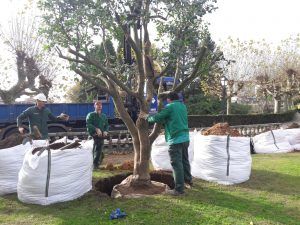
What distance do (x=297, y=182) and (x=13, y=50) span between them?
18.7 metres

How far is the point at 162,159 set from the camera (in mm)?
7566

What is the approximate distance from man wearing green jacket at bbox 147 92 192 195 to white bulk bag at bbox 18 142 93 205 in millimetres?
1288

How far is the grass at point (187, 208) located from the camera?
4.57 metres

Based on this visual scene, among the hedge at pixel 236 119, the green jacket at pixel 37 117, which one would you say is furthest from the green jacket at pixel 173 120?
the hedge at pixel 236 119

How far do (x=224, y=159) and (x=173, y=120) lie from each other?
157 cm

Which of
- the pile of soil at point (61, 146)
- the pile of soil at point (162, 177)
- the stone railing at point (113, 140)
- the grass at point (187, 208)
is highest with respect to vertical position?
the pile of soil at point (61, 146)

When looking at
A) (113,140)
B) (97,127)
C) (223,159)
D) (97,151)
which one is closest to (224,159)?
(223,159)

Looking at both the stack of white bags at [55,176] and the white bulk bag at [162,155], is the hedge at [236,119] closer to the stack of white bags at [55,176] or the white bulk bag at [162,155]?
the white bulk bag at [162,155]

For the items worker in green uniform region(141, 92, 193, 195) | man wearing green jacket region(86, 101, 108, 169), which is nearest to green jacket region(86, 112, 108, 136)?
man wearing green jacket region(86, 101, 108, 169)

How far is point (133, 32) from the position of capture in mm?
5914

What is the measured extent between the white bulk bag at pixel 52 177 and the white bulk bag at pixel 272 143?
7156mm

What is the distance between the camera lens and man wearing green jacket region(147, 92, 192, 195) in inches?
219

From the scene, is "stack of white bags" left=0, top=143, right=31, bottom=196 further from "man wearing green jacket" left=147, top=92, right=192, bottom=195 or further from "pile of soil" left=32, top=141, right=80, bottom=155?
"man wearing green jacket" left=147, top=92, right=192, bottom=195

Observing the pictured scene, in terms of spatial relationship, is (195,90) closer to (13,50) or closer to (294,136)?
(13,50)
